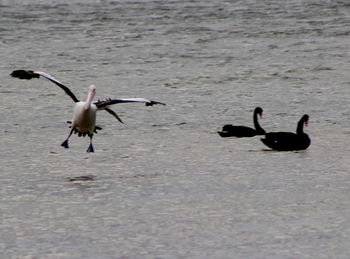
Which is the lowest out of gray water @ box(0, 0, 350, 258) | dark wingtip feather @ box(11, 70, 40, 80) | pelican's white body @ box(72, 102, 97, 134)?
gray water @ box(0, 0, 350, 258)

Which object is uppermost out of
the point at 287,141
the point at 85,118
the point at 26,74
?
the point at 26,74

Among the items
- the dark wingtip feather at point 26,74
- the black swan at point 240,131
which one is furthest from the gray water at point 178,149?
the dark wingtip feather at point 26,74

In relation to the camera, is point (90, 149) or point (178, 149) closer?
point (90, 149)

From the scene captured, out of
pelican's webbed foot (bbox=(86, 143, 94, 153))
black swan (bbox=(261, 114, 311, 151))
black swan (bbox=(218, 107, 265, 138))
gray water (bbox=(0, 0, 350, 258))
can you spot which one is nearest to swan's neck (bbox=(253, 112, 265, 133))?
black swan (bbox=(218, 107, 265, 138))

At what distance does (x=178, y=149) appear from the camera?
34.1 ft

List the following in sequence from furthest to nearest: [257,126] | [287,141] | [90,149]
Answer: [257,126], [287,141], [90,149]

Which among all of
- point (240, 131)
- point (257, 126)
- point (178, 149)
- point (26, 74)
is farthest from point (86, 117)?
point (257, 126)

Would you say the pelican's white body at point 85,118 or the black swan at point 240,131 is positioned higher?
the pelican's white body at point 85,118

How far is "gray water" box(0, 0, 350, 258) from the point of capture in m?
6.83

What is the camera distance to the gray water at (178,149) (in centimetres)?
683

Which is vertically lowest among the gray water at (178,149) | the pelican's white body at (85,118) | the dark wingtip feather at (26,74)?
the gray water at (178,149)

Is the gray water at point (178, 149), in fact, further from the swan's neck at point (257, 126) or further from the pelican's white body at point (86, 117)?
the pelican's white body at point (86, 117)

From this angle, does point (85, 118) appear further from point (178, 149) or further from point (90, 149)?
point (178, 149)

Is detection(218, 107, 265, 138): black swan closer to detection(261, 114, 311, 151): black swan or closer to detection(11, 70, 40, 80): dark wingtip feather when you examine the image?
detection(261, 114, 311, 151): black swan
